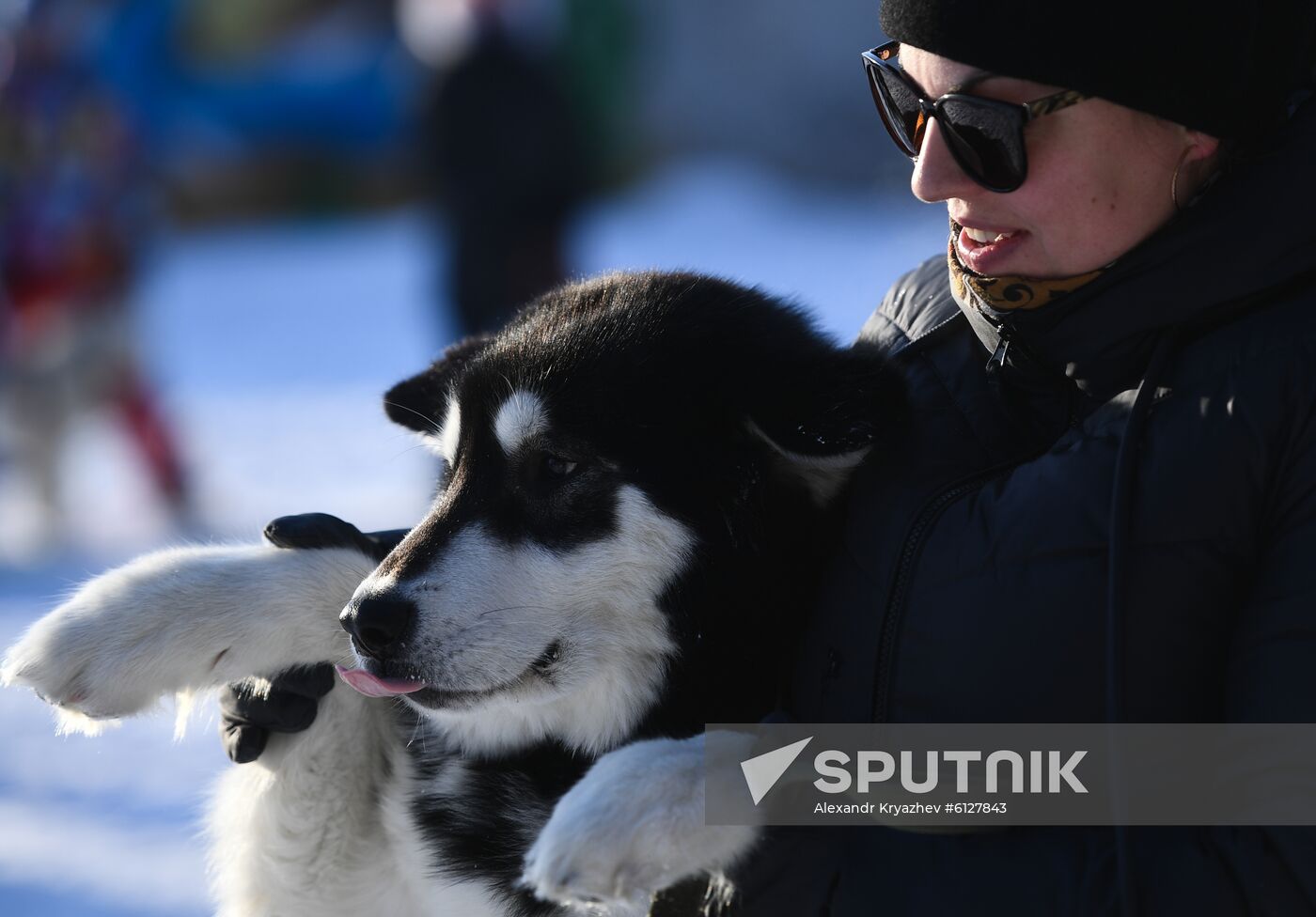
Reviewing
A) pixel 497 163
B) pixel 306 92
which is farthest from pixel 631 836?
pixel 306 92

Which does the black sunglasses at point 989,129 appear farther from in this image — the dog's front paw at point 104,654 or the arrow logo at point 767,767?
the dog's front paw at point 104,654

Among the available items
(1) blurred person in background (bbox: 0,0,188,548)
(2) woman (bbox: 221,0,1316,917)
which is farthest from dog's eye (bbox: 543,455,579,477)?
(1) blurred person in background (bbox: 0,0,188,548)

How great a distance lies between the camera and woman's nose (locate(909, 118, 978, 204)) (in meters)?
1.67

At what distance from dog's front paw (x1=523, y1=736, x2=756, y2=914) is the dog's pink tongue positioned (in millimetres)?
398

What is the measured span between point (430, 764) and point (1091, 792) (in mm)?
1014

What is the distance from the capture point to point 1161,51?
1515 mm

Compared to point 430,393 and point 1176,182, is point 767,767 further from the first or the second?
point 430,393

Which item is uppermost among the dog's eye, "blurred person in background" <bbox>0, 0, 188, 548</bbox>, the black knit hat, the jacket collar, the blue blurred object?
the blue blurred object

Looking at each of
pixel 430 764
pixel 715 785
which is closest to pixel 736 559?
pixel 715 785

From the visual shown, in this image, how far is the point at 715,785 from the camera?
155 centimetres

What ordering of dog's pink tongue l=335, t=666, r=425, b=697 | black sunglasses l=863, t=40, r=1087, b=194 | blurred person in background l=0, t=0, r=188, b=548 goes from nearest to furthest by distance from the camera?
black sunglasses l=863, t=40, r=1087, b=194
dog's pink tongue l=335, t=666, r=425, b=697
blurred person in background l=0, t=0, r=188, b=548

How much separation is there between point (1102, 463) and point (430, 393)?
1216mm

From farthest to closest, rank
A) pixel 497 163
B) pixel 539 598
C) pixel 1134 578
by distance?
pixel 497 163, pixel 539 598, pixel 1134 578

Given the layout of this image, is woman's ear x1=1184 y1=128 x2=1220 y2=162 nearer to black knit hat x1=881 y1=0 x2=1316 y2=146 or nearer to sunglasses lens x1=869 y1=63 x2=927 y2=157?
black knit hat x1=881 y1=0 x2=1316 y2=146
